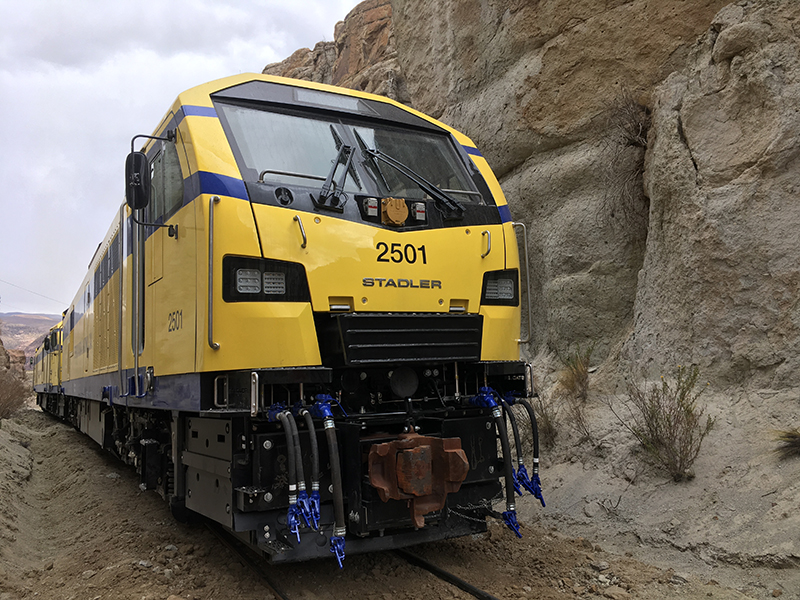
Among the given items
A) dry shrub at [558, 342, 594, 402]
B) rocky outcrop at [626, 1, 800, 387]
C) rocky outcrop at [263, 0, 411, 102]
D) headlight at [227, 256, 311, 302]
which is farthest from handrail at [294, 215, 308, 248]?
rocky outcrop at [263, 0, 411, 102]

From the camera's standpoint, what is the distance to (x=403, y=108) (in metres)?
5.94

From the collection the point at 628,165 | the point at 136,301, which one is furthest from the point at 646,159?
the point at 136,301

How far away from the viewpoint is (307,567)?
518 centimetres

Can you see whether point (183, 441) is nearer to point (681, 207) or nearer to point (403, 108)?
point (403, 108)

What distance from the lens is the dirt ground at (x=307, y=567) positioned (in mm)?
4633

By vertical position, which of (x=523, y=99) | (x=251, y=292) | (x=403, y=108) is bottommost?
(x=251, y=292)

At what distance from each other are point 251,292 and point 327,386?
0.88m

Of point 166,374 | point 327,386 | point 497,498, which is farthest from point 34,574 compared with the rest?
point 497,498

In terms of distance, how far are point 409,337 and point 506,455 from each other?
1.14 m

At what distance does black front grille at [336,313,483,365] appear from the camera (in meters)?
4.34

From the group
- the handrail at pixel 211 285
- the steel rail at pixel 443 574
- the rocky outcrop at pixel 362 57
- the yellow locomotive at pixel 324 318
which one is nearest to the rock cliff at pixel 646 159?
the yellow locomotive at pixel 324 318

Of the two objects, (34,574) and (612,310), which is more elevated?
(612,310)

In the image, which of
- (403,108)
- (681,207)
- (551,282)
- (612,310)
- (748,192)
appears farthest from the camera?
(551,282)

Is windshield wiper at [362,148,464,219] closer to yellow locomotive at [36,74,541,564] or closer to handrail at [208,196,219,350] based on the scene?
yellow locomotive at [36,74,541,564]
